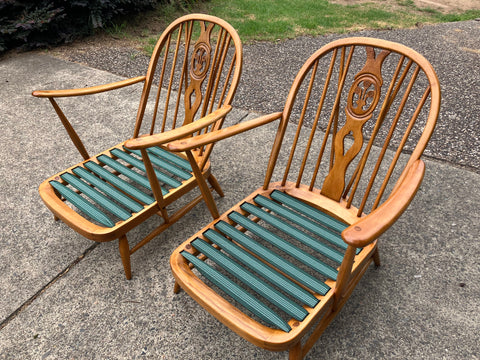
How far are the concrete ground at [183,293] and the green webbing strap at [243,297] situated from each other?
1.11 ft

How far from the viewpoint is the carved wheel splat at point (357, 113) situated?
159 cm

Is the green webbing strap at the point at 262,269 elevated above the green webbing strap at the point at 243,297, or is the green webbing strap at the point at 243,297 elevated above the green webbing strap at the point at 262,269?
the green webbing strap at the point at 262,269

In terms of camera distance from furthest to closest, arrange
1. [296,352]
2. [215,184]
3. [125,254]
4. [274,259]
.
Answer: [215,184]
[125,254]
[274,259]
[296,352]

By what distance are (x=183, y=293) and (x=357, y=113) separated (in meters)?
1.25

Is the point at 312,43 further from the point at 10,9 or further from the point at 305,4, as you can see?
the point at 10,9

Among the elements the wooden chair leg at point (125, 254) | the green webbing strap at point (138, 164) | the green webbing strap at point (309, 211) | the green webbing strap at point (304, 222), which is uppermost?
the green webbing strap at point (309, 211)

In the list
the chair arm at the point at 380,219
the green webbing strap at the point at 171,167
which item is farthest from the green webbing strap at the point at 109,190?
the chair arm at the point at 380,219

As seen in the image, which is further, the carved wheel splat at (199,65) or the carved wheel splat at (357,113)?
the carved wheel splat at (199,65)

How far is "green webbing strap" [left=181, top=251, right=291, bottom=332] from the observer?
50.6 inches

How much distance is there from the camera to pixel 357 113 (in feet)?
5.47

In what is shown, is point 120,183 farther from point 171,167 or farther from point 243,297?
point 243,297

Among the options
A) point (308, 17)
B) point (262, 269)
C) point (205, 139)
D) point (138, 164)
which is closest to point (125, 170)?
point (138, 164)

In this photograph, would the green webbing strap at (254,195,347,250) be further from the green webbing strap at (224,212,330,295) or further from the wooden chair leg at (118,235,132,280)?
the wooden chair leg at (118,235,132,280)

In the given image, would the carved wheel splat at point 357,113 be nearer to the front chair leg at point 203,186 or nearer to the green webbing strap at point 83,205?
the front chair leg at point 203,186
